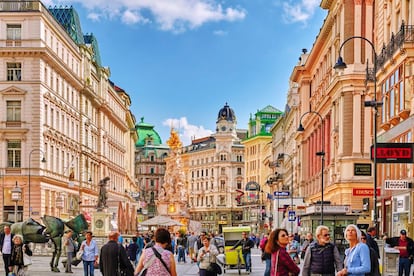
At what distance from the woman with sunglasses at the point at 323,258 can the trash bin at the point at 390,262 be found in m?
9.69

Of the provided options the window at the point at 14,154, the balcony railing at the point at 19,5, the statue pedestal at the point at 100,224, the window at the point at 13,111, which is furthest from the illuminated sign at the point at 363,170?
the balcony railing at the point at 19,5

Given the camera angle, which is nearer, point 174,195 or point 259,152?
point 174,195

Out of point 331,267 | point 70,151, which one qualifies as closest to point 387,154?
point 331,267

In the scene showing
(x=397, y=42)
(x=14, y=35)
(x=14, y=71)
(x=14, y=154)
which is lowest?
(x=14, y=154)

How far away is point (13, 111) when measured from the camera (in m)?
67.1

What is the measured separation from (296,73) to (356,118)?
33.6 m

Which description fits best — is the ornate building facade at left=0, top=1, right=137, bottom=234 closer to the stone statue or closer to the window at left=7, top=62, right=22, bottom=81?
the window at left=7, top=62, right=22, bottom=81

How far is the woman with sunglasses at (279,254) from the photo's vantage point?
11695 millimetres

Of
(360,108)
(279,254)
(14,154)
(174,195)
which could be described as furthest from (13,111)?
(174,195)

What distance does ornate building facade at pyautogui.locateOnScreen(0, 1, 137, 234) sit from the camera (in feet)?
217

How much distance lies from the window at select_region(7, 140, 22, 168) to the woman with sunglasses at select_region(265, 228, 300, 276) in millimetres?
56670

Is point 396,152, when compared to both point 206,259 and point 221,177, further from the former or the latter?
point 221,177

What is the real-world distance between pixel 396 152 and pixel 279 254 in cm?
1957

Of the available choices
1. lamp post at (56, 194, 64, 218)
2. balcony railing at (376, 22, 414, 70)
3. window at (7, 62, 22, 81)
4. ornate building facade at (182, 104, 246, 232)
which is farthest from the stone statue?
ornate building facade at (182, 104, 246, 232)
